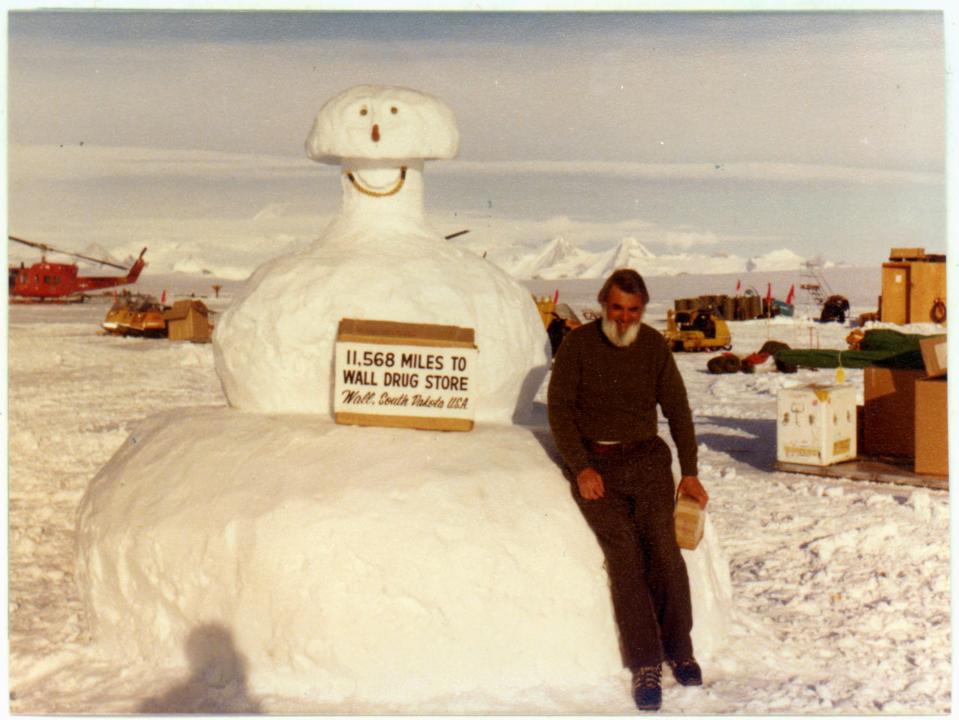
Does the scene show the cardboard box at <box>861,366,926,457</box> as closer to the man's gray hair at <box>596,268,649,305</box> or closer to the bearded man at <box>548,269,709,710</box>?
the bearded man at <box>548,269,709,710</box>

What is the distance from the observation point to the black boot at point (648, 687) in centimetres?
393

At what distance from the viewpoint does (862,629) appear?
16.8 feet

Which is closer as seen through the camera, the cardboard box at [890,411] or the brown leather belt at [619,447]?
the brown leather belt at [619,447]

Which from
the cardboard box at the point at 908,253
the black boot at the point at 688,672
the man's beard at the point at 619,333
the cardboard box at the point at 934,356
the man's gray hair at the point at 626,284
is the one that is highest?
the cardboard box at the point at 908,253

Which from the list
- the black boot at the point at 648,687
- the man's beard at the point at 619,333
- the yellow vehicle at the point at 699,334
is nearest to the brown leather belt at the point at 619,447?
the man's beard at the point at 619,333

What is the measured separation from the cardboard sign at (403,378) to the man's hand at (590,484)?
570 millimetres

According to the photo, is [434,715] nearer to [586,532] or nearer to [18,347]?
[586,532]

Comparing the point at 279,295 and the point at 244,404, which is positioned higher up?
the point at 279,295

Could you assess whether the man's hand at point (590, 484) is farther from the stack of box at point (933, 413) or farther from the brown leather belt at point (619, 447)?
the stack of box at point (933, 413)

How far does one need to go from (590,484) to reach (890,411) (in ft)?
18.6

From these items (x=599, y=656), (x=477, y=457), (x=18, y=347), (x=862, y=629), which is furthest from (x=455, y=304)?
(x=18, y=347)

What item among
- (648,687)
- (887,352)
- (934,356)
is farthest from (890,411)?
(648,687)

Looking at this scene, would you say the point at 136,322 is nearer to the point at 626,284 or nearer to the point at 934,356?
the point at 934,356

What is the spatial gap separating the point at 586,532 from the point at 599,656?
448 mm
